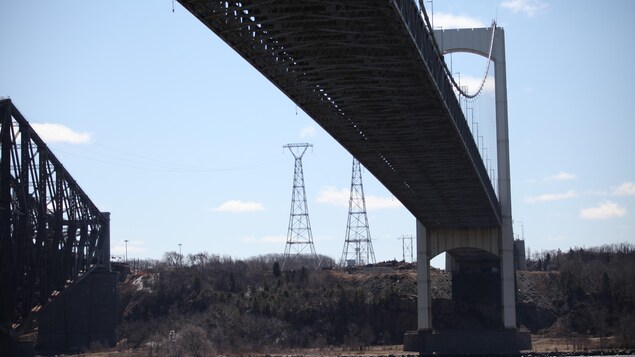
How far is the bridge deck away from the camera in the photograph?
87.6 feet

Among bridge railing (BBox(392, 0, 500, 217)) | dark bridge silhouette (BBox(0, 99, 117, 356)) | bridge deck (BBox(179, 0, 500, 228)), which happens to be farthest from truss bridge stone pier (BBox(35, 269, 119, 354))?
bridge railing (BBox(392, 0, 500, 217))

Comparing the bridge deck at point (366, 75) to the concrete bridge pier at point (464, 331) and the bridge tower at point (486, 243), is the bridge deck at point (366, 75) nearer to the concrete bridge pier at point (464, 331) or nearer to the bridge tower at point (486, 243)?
the bridge tower at point (486, 243)

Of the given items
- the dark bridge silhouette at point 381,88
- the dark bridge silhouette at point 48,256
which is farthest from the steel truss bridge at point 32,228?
the dark bridge silhouette at point 381,88

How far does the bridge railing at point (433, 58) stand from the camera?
29.2 m

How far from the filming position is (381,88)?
35.4 metres

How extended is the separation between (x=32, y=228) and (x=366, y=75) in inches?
1653

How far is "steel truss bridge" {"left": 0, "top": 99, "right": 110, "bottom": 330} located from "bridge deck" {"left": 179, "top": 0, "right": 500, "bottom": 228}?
24.4 meters

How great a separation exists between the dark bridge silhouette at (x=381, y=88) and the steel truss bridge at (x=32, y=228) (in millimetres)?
23950

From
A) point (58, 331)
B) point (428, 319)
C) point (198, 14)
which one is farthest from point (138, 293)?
point (198, 14)

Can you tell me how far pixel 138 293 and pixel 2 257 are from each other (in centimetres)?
4489

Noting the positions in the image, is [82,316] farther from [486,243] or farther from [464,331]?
[486,243]

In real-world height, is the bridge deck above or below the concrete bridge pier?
above

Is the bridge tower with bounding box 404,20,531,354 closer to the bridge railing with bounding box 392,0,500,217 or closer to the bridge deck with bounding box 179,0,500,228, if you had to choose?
the bridge deck with bounding box 179,0,500,228

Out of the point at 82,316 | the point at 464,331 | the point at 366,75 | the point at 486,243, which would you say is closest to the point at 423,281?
the point at 464,331
